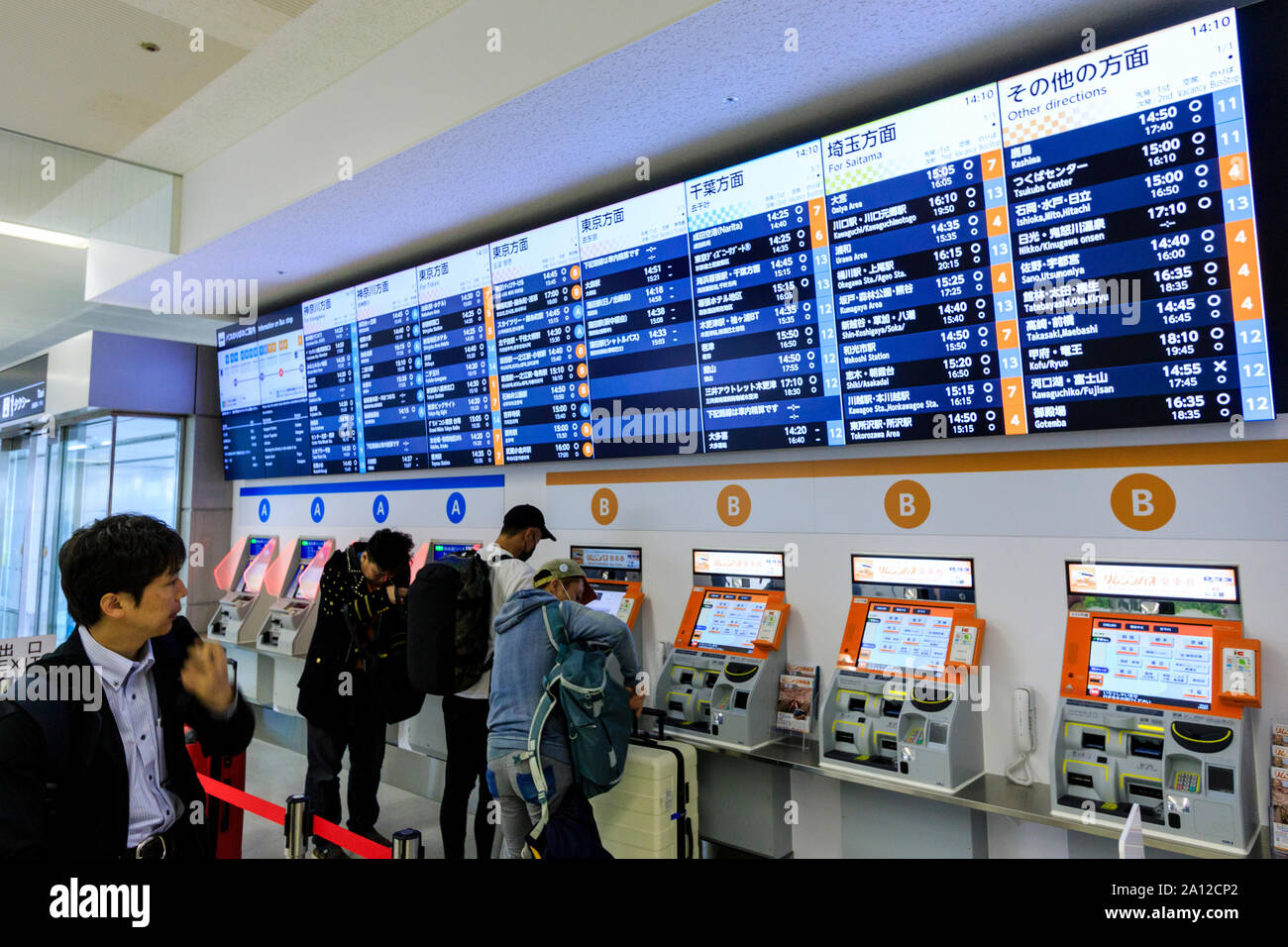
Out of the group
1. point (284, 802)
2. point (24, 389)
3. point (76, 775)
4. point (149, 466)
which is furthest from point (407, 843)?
point (24, 389)

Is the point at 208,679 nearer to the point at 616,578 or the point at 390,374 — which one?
the point at 616,578

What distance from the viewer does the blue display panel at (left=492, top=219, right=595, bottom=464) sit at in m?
4.05

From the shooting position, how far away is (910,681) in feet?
9.30

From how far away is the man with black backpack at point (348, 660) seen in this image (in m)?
3.64

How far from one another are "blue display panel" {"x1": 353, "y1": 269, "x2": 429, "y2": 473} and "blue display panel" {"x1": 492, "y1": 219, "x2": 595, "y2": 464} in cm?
75

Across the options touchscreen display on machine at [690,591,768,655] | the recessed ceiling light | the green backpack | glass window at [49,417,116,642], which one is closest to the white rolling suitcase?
the green backpack

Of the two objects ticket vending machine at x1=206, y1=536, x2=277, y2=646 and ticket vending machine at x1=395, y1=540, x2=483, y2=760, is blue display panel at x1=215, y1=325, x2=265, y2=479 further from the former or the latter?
ticket vending machine at x1=395, y1=540, x2=483, y2=760

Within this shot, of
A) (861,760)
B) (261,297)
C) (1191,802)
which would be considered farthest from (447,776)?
(261,297)

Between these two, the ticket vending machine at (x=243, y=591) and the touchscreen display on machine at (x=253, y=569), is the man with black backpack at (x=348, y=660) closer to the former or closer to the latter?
the ticket vending machine at (x=243, y=591)

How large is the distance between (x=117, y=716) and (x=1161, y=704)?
8.97 ft

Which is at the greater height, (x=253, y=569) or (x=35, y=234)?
(x=35, y=234)

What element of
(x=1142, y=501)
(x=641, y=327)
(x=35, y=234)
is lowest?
(x=1142, y=501)

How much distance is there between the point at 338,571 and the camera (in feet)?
12.1

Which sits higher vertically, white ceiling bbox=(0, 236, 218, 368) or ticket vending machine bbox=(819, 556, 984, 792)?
white ceiling bbox=(0, 236, 218, 368)
